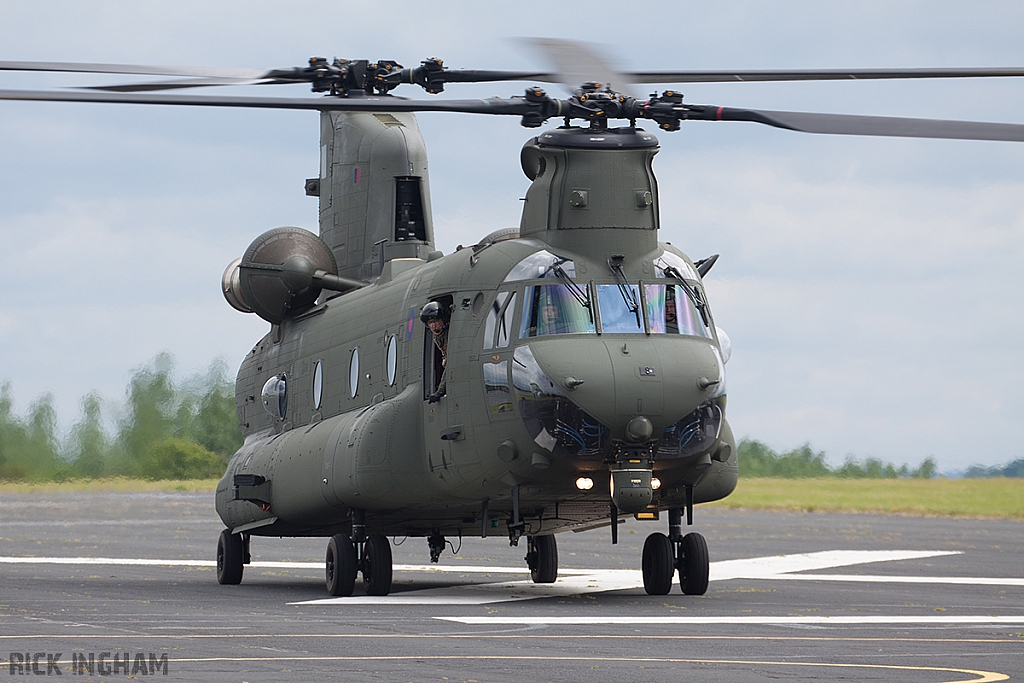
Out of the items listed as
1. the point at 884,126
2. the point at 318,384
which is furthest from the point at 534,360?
the point at 318,384

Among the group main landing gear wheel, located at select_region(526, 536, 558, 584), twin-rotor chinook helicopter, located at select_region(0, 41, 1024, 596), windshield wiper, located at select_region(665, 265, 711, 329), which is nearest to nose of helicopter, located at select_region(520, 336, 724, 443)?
twin-rotor chinook helicopter, located at select_region(0, 41, 1024, 596)

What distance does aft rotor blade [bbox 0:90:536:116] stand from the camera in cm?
1449

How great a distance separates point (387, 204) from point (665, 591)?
852cm

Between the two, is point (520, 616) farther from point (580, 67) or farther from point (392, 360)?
point (580, 67)

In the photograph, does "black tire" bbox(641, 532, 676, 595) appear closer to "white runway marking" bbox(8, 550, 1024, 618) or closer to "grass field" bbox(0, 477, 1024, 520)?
"white runway marking" bbox(8, 550, 1024, 618)

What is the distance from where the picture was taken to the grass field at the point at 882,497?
157 feet

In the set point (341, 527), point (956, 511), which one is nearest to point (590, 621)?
point (341, 527)

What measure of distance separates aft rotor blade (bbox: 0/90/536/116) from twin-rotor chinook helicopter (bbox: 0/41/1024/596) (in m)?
0.03

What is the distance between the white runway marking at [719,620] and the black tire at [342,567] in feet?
11.5

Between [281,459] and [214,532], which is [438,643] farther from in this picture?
[214,532]

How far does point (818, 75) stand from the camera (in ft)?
60.4

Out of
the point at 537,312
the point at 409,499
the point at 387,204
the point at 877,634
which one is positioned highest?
the point at 387,204

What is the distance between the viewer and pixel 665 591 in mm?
20094

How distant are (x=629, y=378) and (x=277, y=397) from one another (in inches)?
348
